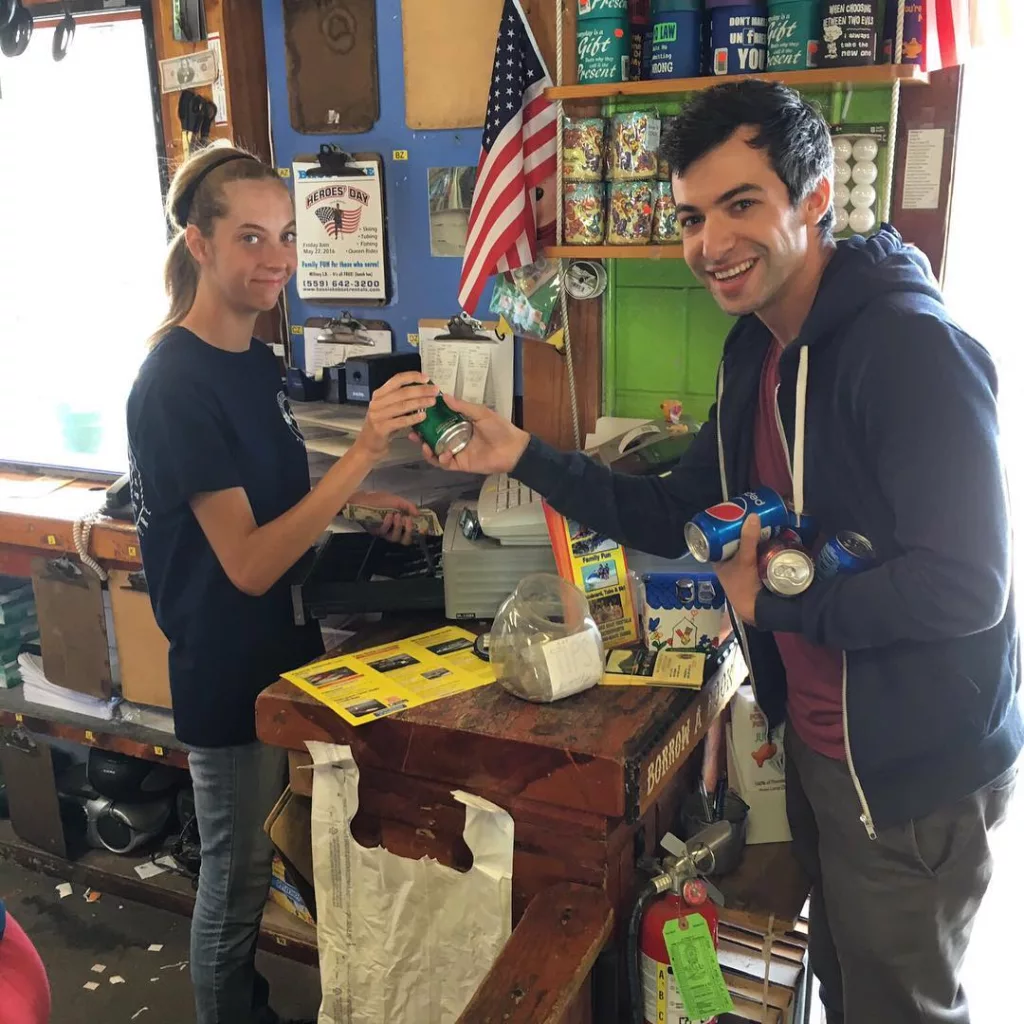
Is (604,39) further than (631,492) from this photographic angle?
Yes

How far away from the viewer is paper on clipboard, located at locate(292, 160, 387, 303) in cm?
219

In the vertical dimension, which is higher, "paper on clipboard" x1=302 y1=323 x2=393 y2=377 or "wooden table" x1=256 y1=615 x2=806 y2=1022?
"paper on clipboard" x1=302 y1=323 x2=393 y2=377

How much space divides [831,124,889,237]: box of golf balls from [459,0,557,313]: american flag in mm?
528

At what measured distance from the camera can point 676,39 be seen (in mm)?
1673

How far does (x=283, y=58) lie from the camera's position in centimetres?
223

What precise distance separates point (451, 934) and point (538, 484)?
68cm

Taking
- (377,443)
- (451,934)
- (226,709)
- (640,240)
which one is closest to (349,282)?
(640,240)

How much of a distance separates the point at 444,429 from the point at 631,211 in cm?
62

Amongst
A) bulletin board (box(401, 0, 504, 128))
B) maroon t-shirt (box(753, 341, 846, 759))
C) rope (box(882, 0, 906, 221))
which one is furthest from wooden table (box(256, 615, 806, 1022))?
bulletin board (box(401, 0, 504, 128))

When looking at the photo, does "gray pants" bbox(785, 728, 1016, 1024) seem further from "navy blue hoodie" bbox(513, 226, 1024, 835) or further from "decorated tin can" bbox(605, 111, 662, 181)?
"decorated tin can" bbox(605, 111, 662, 181)

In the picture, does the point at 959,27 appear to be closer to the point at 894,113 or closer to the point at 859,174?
the point at 894,113

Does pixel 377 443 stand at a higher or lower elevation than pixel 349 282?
lower

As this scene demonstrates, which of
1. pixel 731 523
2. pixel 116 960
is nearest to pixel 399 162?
pixel 731 523

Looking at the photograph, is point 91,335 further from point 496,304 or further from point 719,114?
point 719,114
